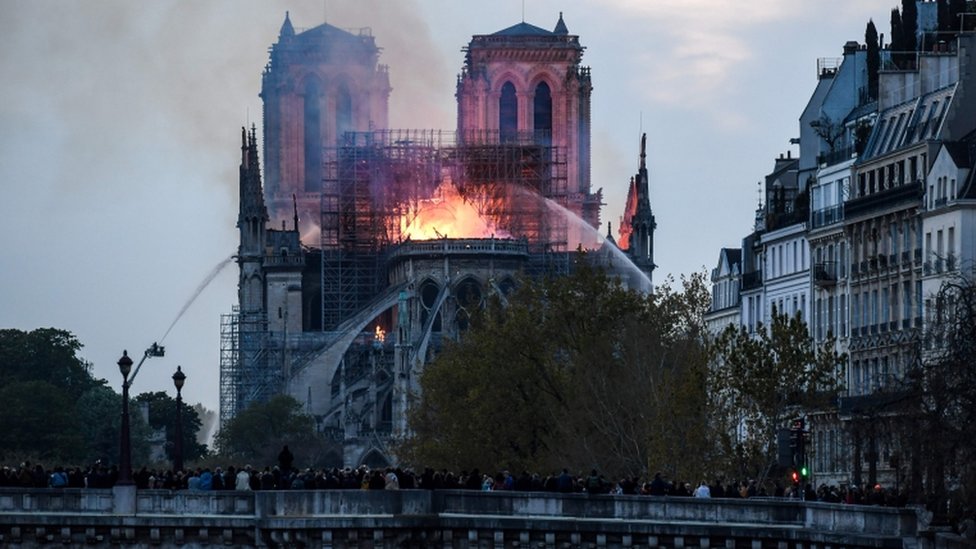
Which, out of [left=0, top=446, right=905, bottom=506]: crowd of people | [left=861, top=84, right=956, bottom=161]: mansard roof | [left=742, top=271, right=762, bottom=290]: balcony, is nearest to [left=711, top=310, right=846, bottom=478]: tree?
[left=0, top=446, right=905, bottom=506]: crowd of people

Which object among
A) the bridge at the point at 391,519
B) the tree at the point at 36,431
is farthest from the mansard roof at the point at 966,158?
the tree at the point at 36,431

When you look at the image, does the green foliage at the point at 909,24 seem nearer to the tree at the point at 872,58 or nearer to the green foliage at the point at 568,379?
the tree at the point at 872,58

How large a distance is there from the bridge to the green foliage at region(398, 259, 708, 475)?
73.6 ft

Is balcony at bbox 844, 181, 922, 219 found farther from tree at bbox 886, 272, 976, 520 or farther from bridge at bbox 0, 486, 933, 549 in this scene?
bridge at bbox 0, 486, 933, 549

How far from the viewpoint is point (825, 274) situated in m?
117

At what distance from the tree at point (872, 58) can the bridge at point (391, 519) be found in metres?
43.5

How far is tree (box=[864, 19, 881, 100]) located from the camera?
4766 inches

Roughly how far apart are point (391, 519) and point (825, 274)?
129 ft

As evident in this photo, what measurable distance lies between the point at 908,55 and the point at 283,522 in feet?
142

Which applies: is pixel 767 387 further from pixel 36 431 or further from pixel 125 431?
pixel 36 431

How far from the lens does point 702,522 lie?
7450 cm

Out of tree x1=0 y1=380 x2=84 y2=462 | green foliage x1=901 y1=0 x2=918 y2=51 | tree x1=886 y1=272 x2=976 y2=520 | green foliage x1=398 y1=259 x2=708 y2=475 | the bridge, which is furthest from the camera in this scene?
tree x1=0 y1=380 x2=84 y2=462

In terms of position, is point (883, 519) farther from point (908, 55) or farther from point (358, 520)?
point (908, 55)

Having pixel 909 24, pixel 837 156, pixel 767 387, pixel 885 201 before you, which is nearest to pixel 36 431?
pixel 837 156
